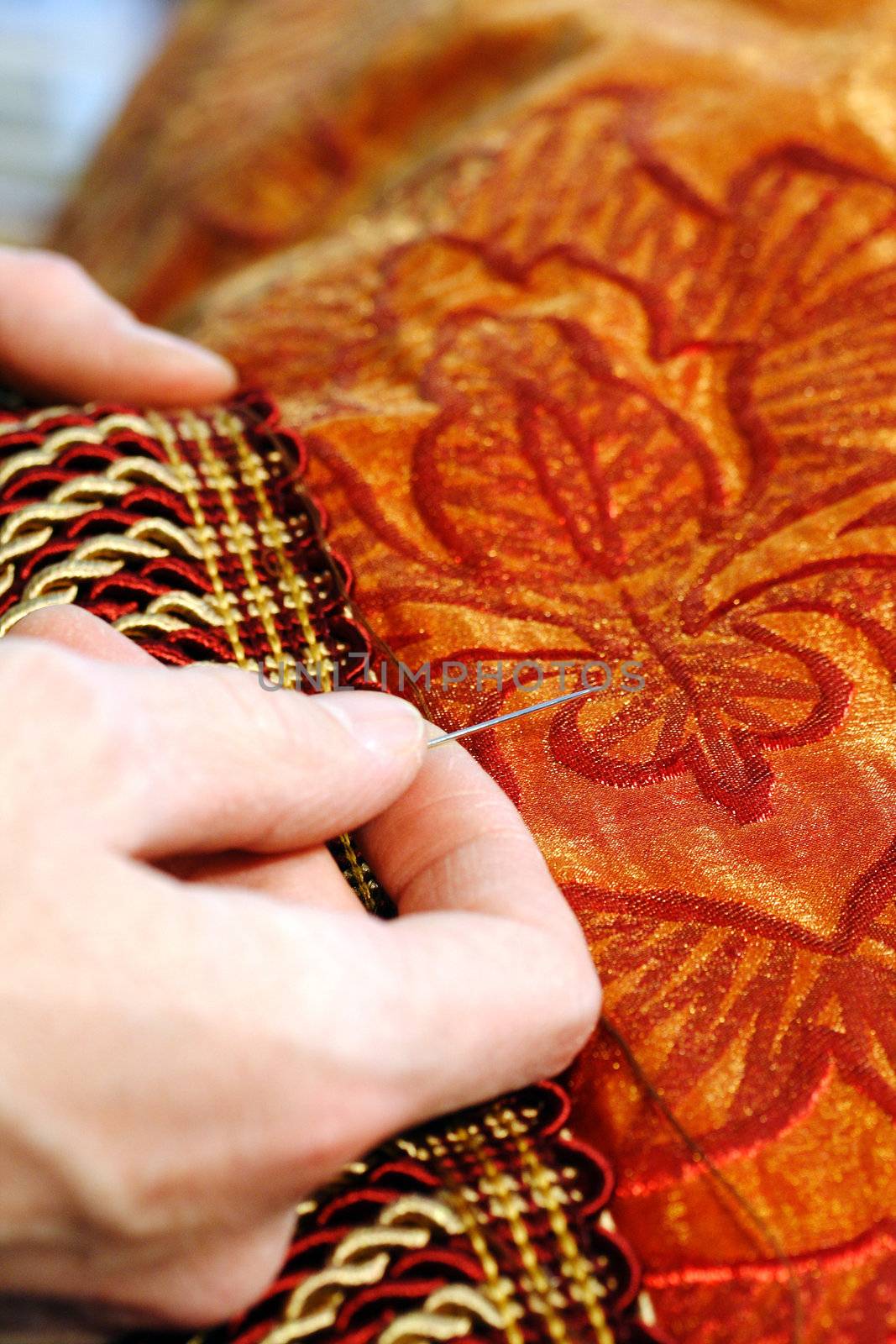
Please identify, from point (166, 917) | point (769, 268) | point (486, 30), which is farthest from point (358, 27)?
point (166, 917)

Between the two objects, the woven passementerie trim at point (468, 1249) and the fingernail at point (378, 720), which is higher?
the fingernail at point (378, 720)

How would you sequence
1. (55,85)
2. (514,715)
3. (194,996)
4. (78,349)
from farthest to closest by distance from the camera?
(55,85) → (78,349) → (514,715) → (194,996)

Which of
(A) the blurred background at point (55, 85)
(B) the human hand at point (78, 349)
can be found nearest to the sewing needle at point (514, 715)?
(B) the human hand at point (78, 349)

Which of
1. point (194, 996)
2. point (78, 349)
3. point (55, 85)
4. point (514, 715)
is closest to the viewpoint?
point (194, 996)

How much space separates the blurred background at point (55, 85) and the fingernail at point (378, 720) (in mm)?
1316

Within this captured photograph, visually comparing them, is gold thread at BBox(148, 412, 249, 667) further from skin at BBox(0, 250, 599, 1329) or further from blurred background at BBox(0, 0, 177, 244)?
blurred background at BBox(0, 0, 177, 244)

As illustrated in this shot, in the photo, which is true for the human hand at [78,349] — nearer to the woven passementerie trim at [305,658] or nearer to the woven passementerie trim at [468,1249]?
the woven passementerie trim at [305,658]

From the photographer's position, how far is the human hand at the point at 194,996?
0.28 m

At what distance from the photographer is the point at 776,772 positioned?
1.46 ft

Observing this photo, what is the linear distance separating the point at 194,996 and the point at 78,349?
40cm

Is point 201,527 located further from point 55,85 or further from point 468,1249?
point 55,85

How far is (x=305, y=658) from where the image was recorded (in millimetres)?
471

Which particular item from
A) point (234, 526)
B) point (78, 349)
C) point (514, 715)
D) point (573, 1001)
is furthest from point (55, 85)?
point (573, 1001)

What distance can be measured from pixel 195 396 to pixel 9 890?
37 centimetres
